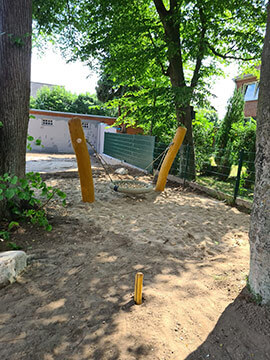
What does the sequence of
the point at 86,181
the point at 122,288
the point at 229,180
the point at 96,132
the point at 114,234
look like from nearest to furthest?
the point at 122,288
the point at 114,234
the point at 86,181
the point at 229,180
the point at 96,132

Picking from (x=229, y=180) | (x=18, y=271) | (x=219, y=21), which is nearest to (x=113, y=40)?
(x=219, y=21)

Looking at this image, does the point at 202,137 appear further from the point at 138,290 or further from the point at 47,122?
the point at 47,122

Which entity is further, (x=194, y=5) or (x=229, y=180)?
(x=229, y=180)

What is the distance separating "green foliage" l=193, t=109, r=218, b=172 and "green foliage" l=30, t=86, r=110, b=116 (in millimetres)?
18876

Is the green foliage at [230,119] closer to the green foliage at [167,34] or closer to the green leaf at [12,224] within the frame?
the green foliage at [167,34]

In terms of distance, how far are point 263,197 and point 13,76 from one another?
11.7 feet

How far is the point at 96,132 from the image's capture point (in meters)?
21.8

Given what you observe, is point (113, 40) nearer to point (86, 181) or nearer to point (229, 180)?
point (86, 181)

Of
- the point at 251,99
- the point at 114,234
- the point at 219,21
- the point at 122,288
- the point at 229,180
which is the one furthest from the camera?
the point at 251,99

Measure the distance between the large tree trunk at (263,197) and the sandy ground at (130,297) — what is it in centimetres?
23

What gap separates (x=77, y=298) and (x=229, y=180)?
883cm

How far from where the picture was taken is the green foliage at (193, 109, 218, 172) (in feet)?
34.6

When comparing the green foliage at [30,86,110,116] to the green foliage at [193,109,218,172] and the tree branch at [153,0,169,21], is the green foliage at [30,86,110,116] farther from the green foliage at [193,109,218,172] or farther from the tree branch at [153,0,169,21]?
the tree branch at [153,0,169,21]

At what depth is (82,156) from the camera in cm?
536
